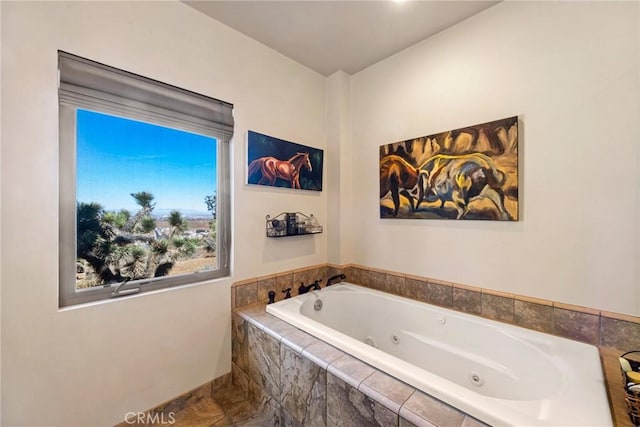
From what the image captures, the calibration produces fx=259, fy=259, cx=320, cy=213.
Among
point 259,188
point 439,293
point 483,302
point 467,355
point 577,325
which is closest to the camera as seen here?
point 577,325

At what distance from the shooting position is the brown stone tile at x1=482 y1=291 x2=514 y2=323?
5.52 ft

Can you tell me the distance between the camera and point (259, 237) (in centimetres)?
210

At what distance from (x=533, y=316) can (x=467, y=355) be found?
1.53 ft

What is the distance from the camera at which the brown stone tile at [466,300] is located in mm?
1811

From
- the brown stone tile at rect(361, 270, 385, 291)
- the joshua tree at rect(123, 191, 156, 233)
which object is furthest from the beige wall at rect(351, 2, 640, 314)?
the joshua tree at rect(123, 191, 156, 233)

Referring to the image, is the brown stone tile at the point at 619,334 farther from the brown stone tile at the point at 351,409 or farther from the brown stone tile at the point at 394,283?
the brown stone tile at the point at 351,409

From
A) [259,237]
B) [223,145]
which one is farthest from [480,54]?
[259,237]

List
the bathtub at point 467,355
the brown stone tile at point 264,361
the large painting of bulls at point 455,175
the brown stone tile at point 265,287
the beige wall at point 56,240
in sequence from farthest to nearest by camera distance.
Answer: the brown stone tile at point 265,287
the large painting of bulls at point 455,175
the brown stone tile at point 264,361
the beige wall at point 56,240
the bathtub at point 467,355

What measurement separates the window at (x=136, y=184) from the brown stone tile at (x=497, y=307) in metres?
1.85

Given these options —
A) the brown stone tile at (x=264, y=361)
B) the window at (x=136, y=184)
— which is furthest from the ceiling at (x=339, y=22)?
the brown stone tile at (x=264, y=361)

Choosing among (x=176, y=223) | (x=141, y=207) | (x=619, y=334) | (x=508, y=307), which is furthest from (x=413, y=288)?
(x=141, y=207)

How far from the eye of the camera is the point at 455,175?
1872 millimetres

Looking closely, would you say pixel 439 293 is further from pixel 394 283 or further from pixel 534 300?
pixel 534 300

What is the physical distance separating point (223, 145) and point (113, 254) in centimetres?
99
